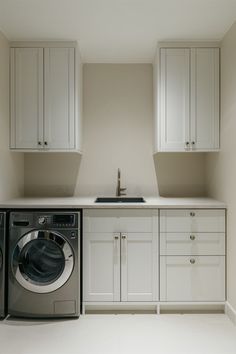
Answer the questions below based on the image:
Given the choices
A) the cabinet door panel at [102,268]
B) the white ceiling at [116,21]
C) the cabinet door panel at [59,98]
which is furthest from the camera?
the cabinet door panel at [59,98]

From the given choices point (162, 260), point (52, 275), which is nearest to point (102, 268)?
point (52, 275)

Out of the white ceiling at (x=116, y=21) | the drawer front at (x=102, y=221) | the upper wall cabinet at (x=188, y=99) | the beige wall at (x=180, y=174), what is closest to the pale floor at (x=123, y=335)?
the drawer front at (x=102, y=221)

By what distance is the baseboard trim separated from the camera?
91.3 inches

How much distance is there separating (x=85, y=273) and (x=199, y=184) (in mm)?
1596

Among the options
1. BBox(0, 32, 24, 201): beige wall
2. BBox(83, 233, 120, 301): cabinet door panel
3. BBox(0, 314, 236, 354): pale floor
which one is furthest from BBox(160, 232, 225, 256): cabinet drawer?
BBox(0, 32, 24, 201): beige wall

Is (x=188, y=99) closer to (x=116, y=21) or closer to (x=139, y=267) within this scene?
(x=116, y=21)

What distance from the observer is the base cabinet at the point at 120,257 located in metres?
2.47

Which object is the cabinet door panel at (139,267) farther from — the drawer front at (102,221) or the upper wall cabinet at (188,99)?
the upper wall cabinet at (188,99)

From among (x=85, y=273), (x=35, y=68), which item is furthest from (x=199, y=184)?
(x=35, y=68)

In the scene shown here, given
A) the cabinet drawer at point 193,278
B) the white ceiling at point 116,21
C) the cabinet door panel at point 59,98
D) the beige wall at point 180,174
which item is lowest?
the cabinet drawer at point 193,278

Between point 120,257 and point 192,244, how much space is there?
2.13 ft

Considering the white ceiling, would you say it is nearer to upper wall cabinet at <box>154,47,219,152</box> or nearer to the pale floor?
upper wall cabinet at <box>154,47,219,152</box>

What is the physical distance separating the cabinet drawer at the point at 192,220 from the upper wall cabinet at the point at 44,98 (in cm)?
115

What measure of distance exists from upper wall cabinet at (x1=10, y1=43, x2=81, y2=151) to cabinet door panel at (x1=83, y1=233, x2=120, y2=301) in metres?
0.94
